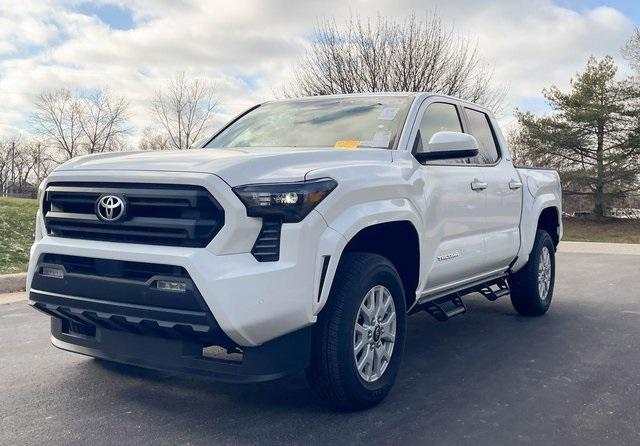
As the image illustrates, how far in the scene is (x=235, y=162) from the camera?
10.8ft

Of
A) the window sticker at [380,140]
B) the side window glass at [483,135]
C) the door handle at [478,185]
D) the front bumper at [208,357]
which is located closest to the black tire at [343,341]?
the front bumper at [208,357]

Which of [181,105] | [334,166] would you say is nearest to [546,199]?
[334,166]

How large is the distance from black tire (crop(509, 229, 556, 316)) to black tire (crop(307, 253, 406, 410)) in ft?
10.0

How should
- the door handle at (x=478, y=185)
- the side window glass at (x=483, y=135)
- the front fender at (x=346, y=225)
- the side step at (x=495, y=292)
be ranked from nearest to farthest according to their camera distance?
1. the front fender at (x=346, y=225)
2. the door handle at (x=478, y=185)
3. the side window glass at (x=483, y=135)
4. the side step at (x=495, y=292)

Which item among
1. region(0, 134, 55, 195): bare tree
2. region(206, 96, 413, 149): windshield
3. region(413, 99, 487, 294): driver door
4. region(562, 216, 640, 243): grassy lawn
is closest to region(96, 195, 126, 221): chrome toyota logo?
region(206, 96, 413, 149): windshield

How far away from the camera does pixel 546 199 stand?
6461 millimetres

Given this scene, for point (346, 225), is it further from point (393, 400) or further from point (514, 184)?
point (514, 184)

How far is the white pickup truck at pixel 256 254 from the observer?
3.12 metres

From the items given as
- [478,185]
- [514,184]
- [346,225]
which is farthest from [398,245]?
[514,184]

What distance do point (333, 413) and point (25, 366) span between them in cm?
232

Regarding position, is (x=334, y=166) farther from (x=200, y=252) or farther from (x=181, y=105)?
(x=181, y=105)

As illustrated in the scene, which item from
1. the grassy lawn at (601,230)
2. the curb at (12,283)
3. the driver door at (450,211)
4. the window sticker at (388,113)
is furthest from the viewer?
the grassy lawn at (601,230)

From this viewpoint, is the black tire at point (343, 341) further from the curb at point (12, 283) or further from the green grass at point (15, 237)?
the green grass at point (15, 237)

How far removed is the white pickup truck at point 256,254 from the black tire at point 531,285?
2.12m
